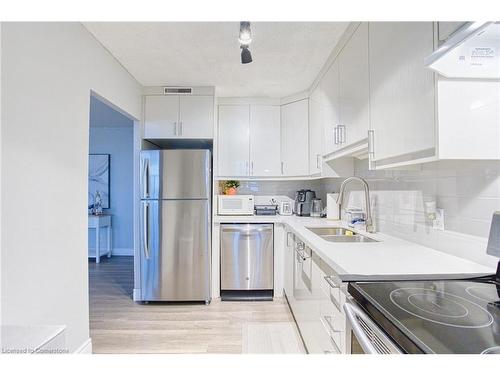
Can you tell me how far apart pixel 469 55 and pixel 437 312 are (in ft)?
2.69

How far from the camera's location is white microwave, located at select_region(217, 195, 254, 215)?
3312 millimetres

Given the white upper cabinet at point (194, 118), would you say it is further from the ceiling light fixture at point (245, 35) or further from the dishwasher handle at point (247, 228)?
the ceiling light fixture at point (245, 35)

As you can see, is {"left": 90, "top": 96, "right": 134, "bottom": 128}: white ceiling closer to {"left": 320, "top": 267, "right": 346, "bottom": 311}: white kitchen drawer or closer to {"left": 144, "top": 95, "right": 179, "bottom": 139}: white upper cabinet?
{"left": 144, "top": 95, "right": 179, "bottom": 139}: white upper cabinet

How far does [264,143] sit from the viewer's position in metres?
3.54

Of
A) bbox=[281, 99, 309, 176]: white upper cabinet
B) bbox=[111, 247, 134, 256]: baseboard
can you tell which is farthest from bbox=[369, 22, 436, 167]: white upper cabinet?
bbox=[111, 247, 134, 256]: baseboard

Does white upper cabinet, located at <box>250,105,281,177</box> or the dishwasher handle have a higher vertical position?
white upper cabinet, located at <box>250,105,281,177</box>

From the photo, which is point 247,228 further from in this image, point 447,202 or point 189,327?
point 447,202

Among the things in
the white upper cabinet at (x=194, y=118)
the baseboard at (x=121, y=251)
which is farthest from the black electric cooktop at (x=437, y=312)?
the baseboard at (x=121, y=251)

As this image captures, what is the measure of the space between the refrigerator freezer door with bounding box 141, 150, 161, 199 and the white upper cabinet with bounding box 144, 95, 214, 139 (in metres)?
0.33

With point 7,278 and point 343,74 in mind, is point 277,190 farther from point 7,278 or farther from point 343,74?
point 7,278

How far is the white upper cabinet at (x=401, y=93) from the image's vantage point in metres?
1.09

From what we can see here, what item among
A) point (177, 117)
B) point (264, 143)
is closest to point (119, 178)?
point (177, 117)
